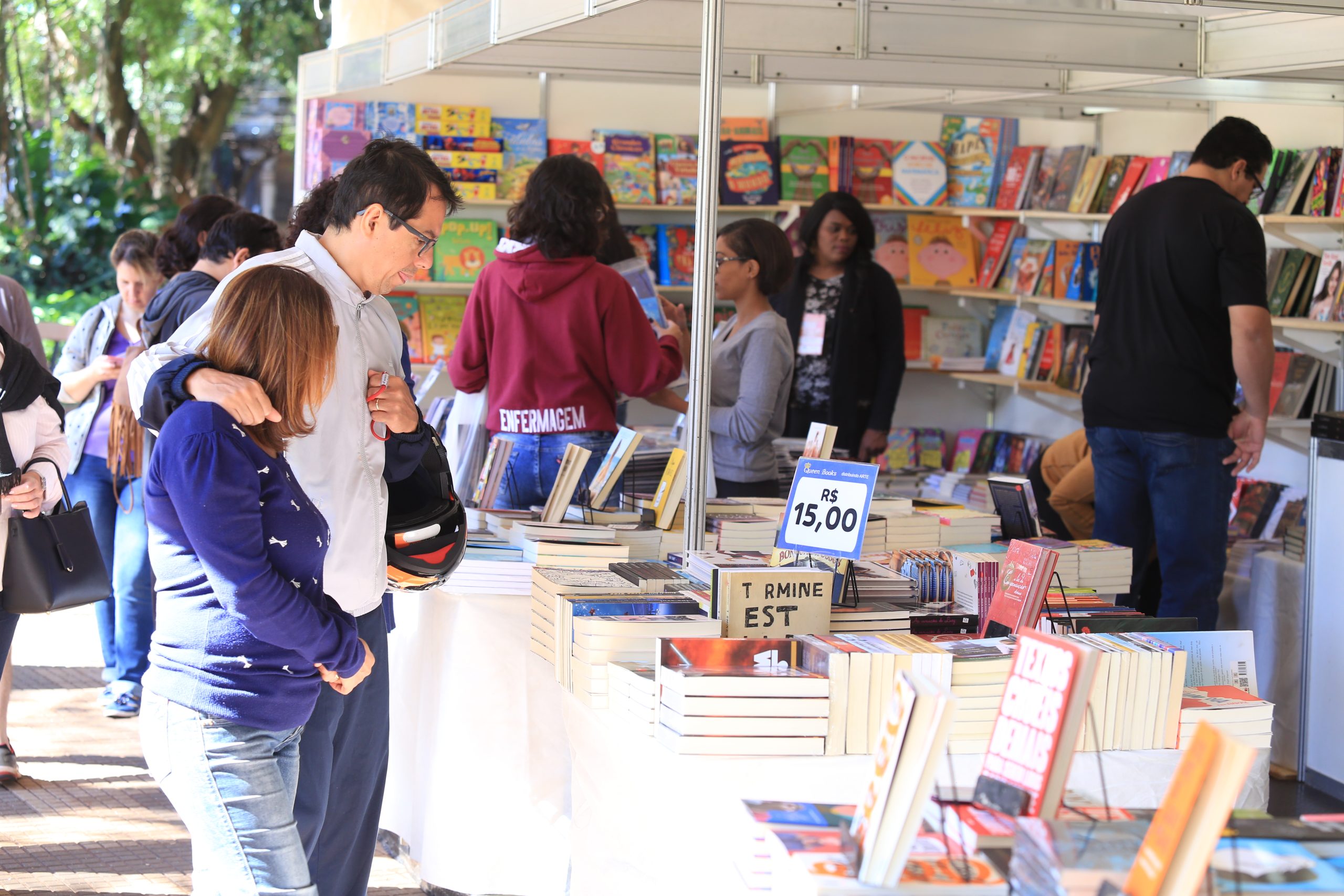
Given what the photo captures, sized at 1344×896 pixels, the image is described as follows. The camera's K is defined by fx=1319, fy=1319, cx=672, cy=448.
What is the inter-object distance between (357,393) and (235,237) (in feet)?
6.39

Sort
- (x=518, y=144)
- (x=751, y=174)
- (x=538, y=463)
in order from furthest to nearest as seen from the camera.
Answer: (x=751, y=174) < (x=518, y=144) < (x=538, y=463)

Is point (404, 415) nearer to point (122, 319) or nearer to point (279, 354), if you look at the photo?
point (279, 354)

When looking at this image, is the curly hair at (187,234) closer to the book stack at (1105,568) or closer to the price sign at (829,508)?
the price sign at (829,508)

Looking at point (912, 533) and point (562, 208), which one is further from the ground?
point (562, 208)

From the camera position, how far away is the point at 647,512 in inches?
138

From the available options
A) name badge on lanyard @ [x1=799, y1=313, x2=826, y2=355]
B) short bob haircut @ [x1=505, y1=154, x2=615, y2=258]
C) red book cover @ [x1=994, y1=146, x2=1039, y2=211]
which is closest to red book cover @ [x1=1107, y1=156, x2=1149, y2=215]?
red book cover @ [x1=994, y1=146, x2=1039, y2=211]

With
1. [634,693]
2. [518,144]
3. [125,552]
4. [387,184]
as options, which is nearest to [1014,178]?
[518,144]

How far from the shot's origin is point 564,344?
12.1ft

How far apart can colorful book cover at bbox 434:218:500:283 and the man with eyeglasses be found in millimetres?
3741

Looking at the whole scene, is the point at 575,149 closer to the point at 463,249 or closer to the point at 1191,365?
the point at 463,249

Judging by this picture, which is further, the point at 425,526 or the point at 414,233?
the point at 425,526

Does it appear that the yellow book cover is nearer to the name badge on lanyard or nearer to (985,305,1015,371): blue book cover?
(985,305,1015,371): blue book cover

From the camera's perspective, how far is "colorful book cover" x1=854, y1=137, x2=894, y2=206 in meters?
6.55

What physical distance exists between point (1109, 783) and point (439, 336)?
15.2 ft
